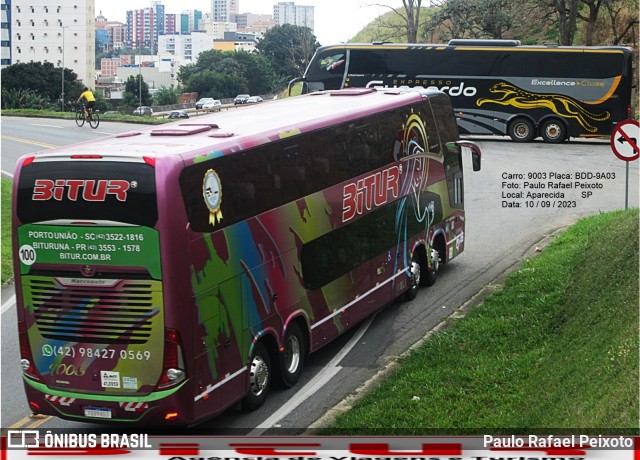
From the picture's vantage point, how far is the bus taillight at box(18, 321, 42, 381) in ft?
34.1

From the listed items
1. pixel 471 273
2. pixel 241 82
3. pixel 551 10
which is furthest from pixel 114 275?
pixel 551 10

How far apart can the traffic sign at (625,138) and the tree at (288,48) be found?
27969 mm

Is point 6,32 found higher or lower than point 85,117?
higher

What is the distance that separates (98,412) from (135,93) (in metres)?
38.9

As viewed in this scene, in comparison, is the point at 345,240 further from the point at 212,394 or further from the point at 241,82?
the point at 241,82

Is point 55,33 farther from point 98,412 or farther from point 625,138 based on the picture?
point 98,412

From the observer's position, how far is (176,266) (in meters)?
9.81

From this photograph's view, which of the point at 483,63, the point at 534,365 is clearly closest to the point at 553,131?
the point at 483,63

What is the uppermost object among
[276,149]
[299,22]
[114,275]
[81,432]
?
[299,22]

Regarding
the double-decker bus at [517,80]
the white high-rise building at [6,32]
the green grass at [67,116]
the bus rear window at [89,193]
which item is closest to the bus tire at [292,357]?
the bus rear window at [89,193]

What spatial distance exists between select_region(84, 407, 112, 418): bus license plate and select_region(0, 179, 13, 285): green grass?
9.18 metres

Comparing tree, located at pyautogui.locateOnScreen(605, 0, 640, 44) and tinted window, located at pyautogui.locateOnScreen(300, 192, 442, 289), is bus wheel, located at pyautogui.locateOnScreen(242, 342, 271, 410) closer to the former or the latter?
tinted window, located at pyautogui.locateOnScreen(300, 192, 442, 289)

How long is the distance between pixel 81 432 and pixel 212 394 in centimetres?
167

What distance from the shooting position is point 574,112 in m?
38.6
